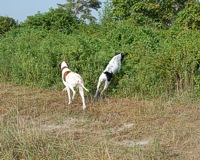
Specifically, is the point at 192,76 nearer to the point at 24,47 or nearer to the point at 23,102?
the point at 23,102

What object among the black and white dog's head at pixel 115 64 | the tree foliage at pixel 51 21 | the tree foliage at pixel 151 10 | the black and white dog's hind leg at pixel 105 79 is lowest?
the black and white dog's hind leg at pixel 105 79

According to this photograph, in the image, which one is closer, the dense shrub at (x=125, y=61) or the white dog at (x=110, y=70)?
the dense shrub at (x=125, y=61)

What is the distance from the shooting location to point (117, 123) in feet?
19.8

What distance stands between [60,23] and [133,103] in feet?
30.6

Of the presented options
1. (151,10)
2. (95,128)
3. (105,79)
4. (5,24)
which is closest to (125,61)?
(105,79)

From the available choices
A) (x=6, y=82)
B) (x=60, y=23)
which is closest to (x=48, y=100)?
(x=6, y=82)

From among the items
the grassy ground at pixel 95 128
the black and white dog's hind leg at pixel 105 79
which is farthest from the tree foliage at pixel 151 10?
the grassy ground at pixel 95 128

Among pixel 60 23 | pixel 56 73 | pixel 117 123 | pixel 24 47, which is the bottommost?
pixel 117 123

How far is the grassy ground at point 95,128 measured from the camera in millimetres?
4293

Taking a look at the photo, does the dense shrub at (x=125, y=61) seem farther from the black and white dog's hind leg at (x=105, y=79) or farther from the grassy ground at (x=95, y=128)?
the grassy ground at (x=95, y=128)

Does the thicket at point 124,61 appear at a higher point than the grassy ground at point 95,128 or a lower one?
higher

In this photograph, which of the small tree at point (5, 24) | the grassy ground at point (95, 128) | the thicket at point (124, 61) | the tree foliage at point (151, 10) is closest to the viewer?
the grassy ground at point (95, 128)

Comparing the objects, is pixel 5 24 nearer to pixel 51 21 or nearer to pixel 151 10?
pixel 51 21

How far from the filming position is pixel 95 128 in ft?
18.9
